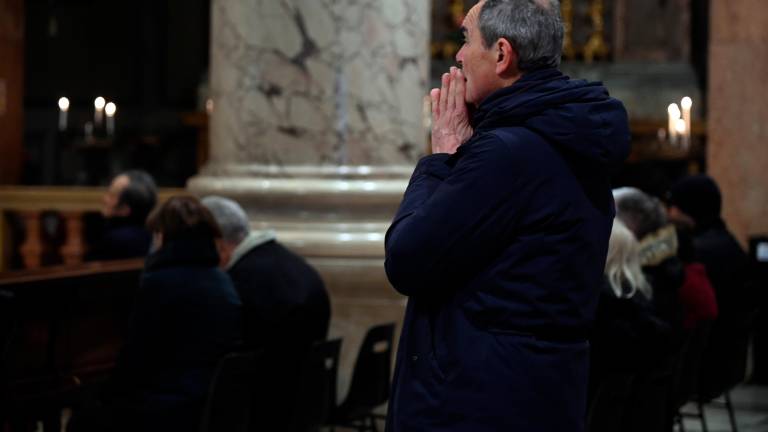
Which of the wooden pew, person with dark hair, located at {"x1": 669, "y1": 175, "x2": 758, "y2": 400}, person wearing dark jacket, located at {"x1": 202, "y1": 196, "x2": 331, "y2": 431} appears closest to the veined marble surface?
the wooden pew

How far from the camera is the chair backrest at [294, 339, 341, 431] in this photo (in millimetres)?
5816

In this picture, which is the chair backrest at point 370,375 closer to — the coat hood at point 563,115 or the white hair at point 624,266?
the white hair at point 624,266

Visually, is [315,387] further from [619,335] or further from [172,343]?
[619,335]

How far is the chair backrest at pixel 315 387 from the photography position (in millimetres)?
5816

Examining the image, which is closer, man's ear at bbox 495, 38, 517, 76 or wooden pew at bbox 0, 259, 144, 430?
man's ear at bbox 495, 38, 517, 76

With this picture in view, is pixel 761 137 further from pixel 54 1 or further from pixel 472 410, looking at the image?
pixel 54 1

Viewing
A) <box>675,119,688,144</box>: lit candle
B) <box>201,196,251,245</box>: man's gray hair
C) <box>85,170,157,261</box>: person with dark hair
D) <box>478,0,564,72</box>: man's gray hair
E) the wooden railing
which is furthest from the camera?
<box>675,119,688,144</box>: lit candle

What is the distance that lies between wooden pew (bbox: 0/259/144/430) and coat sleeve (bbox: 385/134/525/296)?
284cm

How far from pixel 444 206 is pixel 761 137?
28.2 feet

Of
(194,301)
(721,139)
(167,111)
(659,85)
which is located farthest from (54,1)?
(194,301)

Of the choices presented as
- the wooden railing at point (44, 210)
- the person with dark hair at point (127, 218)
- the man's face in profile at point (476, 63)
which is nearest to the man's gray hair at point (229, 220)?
the person with dark hair at point (127, 218)

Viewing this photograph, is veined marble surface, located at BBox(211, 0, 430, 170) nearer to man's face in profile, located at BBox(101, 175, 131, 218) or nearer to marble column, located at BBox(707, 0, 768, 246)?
man's face in profile, located at BBox(101, 175, 131, 218)

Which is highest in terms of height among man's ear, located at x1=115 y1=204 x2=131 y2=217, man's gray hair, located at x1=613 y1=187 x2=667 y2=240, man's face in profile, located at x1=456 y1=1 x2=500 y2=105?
man's face in profile, located at x1=456 y1=1 x2=500 y2=105

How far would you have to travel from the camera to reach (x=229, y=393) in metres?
5.31
